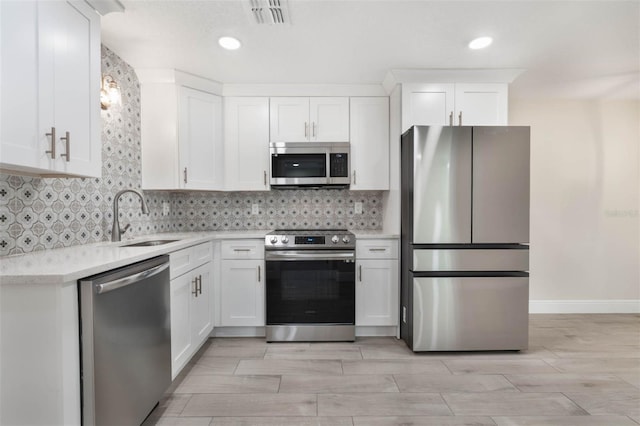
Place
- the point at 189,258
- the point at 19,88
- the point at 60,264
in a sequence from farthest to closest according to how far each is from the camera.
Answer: the point at 189,258
the point at 60,264
the point at 19,88

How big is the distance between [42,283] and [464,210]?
2.59m

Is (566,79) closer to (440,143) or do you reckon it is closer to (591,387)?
(440,143)

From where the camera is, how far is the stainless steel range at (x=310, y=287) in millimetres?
2898

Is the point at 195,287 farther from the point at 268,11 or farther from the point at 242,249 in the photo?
the point at 268,11

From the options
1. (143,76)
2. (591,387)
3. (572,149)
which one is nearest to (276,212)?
(143,76)

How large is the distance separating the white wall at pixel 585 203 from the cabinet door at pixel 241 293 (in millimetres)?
2990

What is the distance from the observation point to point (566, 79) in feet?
10.1

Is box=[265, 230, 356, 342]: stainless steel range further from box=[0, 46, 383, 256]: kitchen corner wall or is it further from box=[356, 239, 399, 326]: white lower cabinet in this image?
box=[0, 46, 383, 256]: kitchen corner wall

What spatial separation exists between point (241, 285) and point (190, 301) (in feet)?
2.01

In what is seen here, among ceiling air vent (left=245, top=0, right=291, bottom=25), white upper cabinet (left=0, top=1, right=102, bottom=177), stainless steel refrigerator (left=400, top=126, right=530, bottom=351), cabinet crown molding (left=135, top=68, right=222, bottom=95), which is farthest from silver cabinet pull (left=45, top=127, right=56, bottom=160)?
stainless steel refrigerator (left=400, top=126, right=530, bottom=351)

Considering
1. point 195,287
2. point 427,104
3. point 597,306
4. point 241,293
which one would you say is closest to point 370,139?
point 427,104

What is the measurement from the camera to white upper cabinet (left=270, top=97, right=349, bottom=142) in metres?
3.24

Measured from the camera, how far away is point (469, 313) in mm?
2646

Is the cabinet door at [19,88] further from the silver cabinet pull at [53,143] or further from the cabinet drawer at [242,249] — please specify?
the cabinet drawer at [242,249]
